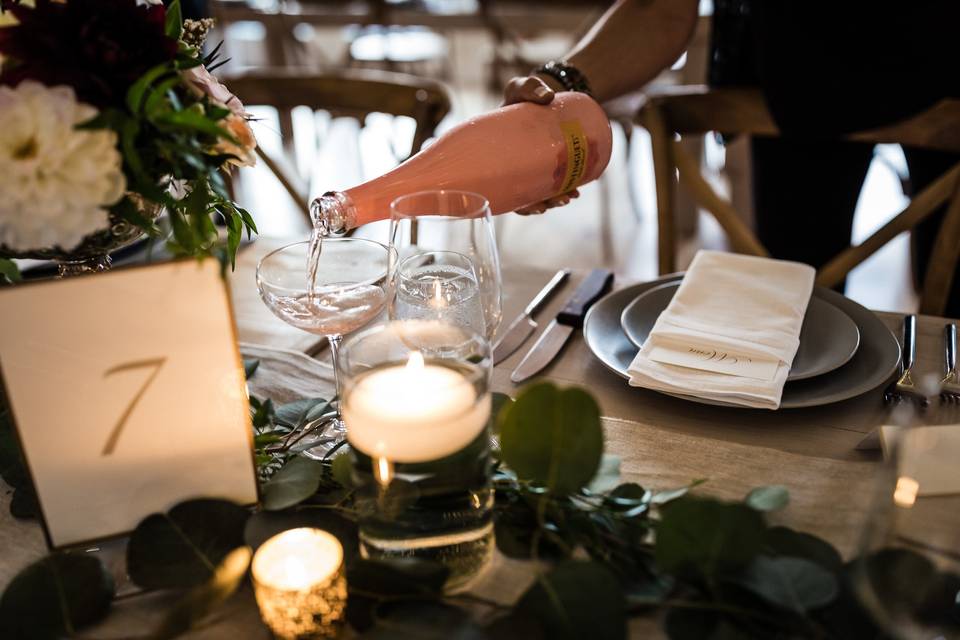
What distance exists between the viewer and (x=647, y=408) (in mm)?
777

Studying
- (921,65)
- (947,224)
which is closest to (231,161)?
(947,224)

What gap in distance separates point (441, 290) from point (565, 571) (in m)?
0.34

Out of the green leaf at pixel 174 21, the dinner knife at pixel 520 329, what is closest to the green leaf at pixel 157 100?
the green leaf at pixel 174 21

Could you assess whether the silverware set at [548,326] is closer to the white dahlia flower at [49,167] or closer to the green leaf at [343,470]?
the green leaf at [343,470]

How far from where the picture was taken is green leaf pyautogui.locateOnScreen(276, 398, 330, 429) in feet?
2.38

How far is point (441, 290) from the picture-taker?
0.77 metres

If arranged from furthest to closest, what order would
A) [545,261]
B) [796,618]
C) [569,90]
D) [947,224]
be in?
[545,261]
[947,224]
[569,90]
[796,618]

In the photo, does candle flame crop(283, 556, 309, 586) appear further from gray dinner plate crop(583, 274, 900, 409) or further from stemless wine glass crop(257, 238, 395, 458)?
gray dinner plate crop(583, 274, 900, 409)

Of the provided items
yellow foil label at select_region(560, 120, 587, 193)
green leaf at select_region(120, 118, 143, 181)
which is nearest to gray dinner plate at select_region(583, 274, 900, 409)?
yellow foil label at select_region(560, 120, 587, 193)

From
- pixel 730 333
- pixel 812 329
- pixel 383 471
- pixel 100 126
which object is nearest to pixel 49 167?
pixel 100 126

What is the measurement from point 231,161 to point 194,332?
137 mm

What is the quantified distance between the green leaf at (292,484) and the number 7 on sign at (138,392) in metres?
0.11

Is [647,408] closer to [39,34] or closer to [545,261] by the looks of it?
[39,34]

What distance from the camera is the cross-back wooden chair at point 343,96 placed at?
1512 mm
